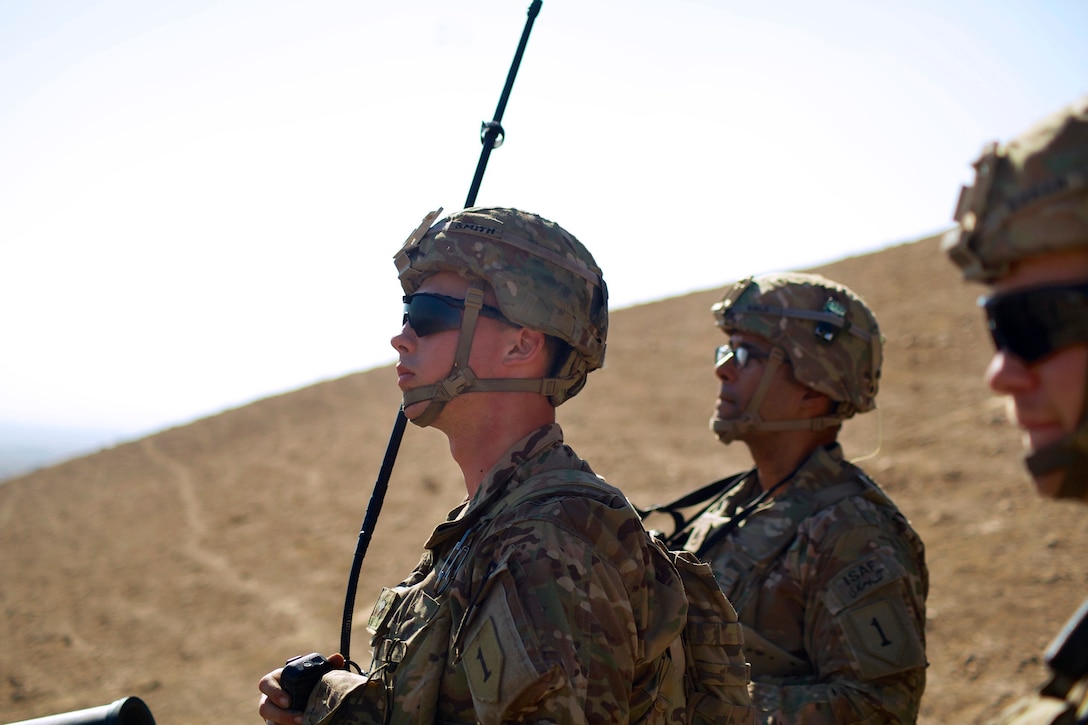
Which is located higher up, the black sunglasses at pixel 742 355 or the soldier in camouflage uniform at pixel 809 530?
the black sunglasses at pixel 742 355

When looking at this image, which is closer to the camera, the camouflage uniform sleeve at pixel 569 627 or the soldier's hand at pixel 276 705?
the camouflage uniform sleeve at pixel 569 627

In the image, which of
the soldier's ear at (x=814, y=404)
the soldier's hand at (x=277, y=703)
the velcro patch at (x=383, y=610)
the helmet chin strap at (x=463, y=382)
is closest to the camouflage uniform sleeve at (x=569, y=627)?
the velcro patch at (x=383, y=610)

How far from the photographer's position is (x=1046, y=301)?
172cm

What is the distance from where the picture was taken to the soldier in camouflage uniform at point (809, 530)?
3578mm

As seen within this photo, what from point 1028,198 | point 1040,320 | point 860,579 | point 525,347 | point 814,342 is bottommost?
point 860,579

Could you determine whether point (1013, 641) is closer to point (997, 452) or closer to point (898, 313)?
point (997, 452)

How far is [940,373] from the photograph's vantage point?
58.2ft

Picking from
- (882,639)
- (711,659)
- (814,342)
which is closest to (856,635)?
(882,639)

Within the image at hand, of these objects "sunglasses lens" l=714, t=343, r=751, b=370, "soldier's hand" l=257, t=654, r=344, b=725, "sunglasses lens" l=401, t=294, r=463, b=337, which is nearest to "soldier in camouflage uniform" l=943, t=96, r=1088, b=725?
"sunglasses lens" l=401, t=294, r=463, b=337

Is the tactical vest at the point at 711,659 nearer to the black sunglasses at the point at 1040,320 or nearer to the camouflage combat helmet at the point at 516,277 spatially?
the camouflage combat helmet at the point at 516,277

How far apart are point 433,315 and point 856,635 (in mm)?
2047

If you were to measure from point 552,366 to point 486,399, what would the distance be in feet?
0.88

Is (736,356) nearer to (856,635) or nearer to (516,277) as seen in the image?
(856,635)

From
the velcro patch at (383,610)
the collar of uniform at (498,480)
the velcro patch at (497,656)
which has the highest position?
the collar of uniform at (498,480)
